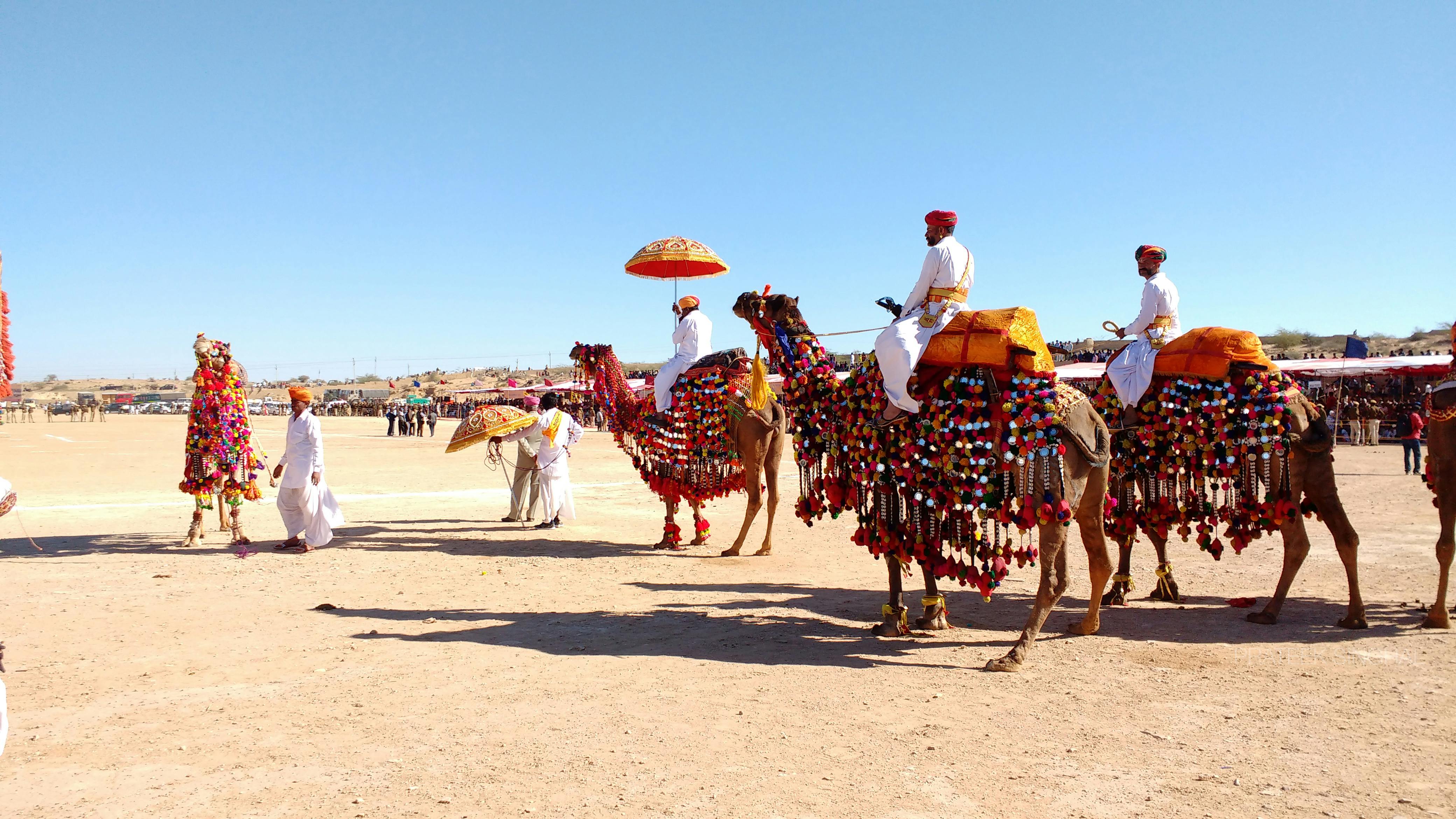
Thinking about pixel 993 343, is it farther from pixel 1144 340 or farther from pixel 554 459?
pixel 554 459

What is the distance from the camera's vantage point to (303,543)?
11.2m

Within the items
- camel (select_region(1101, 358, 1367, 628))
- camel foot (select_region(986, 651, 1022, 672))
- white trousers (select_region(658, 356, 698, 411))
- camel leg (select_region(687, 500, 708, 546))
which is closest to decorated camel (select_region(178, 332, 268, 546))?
white trousers (select_region(658, 356, 698, 411))

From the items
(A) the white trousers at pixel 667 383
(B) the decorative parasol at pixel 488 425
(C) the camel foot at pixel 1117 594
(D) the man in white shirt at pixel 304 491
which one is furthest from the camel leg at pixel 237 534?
(C) the camel foot at pixel 1117 594

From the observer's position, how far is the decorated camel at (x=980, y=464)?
6.03m

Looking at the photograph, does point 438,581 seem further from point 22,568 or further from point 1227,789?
point 1227,789

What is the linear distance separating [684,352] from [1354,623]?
750cm

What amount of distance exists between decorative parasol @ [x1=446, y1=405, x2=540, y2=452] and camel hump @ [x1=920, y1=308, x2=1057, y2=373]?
754 centimetres

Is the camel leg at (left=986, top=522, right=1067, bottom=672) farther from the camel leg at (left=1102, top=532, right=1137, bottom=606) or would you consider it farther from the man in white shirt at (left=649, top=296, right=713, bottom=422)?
the man in white shirt at (left=649, top=296, right=713, bottom=422)

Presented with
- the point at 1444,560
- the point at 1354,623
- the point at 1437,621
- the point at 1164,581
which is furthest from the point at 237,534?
the point at 1444,560

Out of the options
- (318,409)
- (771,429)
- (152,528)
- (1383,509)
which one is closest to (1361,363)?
(1383,509)

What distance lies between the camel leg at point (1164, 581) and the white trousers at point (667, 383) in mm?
5678

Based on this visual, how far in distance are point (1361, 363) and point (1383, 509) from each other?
13966mm

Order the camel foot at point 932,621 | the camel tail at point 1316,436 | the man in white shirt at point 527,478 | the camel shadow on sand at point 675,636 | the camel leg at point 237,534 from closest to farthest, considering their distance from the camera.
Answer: the camel shadow on sand at point 675,636, the camel tail at point 1316,436, the camel foot at point 932,621, the camel leg at point 237,534, the man in white shirt at point 527,478

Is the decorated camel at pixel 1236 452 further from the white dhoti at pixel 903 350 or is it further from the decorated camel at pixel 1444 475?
the white dhoti at pixel 903 350
